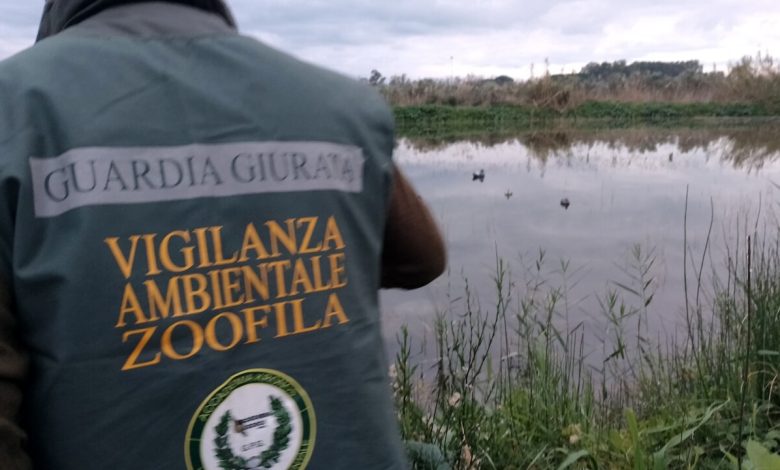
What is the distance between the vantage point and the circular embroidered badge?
1095mm

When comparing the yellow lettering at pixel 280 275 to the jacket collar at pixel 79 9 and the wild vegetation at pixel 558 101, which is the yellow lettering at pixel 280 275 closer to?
the jacket collar at pixel 79 9

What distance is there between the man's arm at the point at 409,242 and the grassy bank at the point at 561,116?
2285 cm

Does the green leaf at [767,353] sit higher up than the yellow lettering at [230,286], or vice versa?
the yellow lettering at [230,286]

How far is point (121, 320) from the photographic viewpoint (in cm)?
102

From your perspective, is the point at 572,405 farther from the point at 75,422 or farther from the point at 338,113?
the point at 75,422

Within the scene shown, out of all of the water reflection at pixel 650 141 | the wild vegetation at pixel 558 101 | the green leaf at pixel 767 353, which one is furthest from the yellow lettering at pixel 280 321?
the wild vegetation at pixel 558 101

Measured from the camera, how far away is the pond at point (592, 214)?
5629 mm

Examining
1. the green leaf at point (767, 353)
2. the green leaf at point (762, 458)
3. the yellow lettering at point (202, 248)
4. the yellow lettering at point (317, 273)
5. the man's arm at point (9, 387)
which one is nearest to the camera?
the man's arm at point (9, 387)

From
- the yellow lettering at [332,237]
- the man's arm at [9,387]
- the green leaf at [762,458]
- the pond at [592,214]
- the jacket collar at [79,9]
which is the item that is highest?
the jacket collar at [79,9]

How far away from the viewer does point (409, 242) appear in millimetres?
1456

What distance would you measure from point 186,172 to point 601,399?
9.97 feet

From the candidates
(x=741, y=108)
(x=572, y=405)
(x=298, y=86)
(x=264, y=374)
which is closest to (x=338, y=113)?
(x=298, y=86)

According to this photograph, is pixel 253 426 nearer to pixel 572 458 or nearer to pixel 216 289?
pixel 216 289

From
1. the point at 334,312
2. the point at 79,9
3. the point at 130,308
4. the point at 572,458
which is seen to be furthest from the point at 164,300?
the point at 572,458
